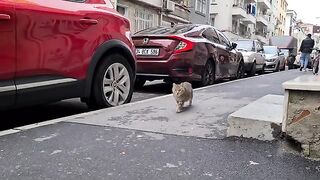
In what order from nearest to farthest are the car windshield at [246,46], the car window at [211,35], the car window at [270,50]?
1. the car window at [211,35]
2. the car windshield at [246,46]
3. the car window at [270,50]

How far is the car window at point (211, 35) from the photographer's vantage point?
9140mm

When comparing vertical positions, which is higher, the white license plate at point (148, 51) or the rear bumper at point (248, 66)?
the white license plate at point (148, 51)

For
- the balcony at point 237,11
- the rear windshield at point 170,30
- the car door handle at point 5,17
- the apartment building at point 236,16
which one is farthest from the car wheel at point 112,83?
the balcony at point 237,11

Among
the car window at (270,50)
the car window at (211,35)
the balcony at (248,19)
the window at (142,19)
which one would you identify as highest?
the balcony at (248,19)

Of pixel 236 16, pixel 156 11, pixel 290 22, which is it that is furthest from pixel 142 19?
pixel 290 22

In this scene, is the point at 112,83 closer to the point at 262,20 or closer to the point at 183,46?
the point at 183,46

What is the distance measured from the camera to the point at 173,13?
2864cm

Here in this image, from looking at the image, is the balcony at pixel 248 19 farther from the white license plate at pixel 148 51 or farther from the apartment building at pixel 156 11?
the white license plate at pixel 148 51

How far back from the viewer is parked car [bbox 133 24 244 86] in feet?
26.0

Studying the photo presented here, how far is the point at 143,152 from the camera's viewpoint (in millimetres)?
3371

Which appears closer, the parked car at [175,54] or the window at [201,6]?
the parked car at [175,54]

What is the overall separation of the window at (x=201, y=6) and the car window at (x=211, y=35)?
25599mm

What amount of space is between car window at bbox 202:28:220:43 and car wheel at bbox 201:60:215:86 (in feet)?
1.80

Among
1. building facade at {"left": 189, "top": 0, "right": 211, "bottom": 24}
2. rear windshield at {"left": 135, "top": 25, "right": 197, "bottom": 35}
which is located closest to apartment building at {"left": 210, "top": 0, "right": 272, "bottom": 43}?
building facade at {"left": 189, "top": 0, "right": 211, "bottom": 24}
